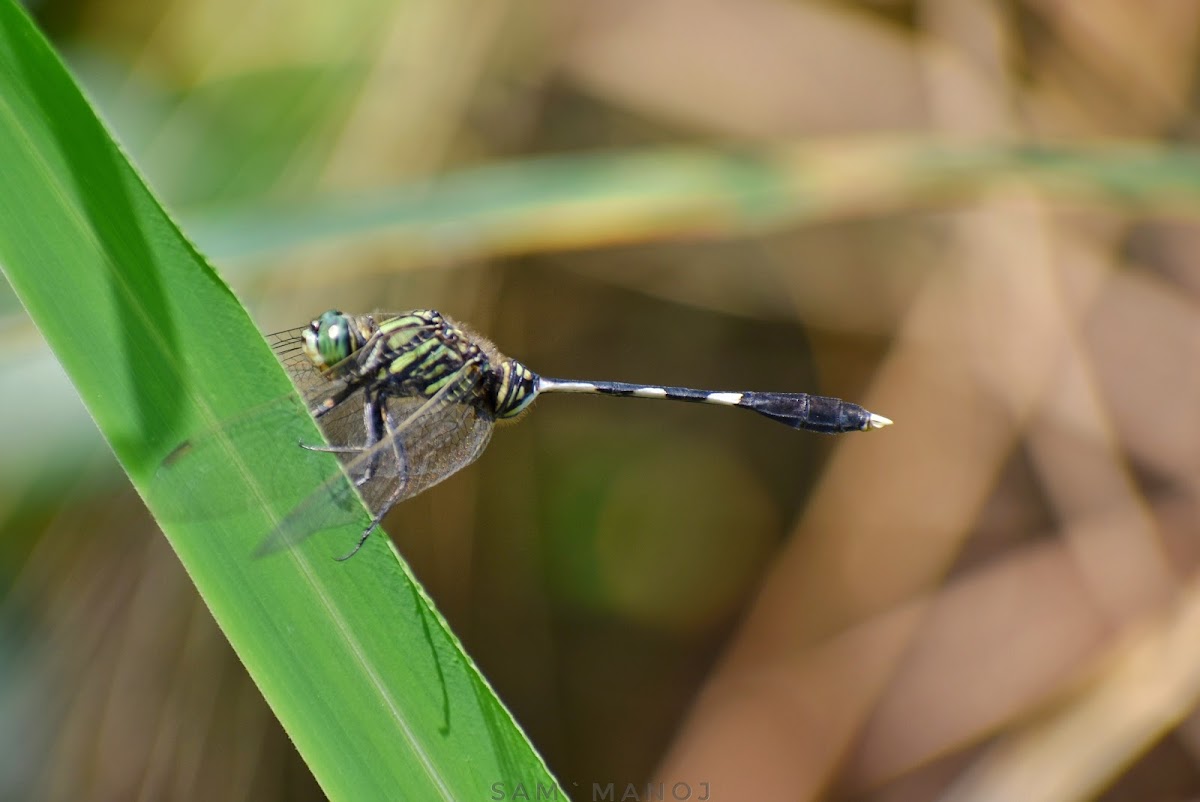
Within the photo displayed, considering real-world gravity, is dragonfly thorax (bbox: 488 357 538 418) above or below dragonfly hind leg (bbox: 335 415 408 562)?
above

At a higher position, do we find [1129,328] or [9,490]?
[1129,328]

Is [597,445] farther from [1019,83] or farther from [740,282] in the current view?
[1019,83]

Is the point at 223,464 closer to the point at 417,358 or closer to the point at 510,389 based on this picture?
the point at 417,358

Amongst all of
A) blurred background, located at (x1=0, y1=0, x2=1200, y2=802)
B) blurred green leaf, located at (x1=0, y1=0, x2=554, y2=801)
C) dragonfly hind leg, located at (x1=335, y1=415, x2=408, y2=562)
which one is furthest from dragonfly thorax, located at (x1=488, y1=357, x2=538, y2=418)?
blurred green leaf, located at (x1=0, y1=0, x2=554, y2=801)

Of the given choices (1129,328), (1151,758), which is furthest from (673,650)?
(1129,328)

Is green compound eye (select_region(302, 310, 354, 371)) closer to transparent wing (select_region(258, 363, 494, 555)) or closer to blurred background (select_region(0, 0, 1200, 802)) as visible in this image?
transparent wing (select_region(258, 363, 494, 555))

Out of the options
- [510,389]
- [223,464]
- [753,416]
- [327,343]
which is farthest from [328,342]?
[753,416]

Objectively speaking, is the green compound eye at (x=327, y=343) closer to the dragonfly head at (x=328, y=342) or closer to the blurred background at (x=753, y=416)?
the dragonfly head at (x=328, y=342)
